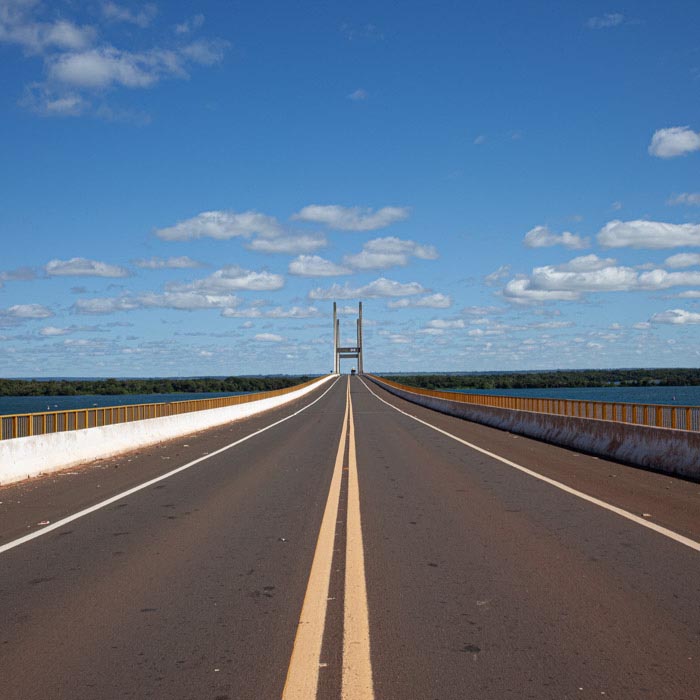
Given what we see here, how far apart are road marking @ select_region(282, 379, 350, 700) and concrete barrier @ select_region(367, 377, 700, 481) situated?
26.1 ft

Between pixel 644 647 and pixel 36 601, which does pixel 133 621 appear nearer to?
pixel 36 601

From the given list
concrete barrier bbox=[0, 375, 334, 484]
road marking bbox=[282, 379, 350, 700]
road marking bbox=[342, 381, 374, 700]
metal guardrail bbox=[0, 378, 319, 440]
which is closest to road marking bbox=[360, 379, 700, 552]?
road marking bbox=[342, 381, 374, 700]

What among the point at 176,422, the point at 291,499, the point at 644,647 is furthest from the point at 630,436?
the point at 176,422

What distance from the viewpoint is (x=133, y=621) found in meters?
5.60

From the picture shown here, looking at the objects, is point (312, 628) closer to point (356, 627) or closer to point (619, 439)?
point (356, 627)

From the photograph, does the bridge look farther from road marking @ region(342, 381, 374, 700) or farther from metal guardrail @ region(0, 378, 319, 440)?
metal guardrail @ region(0, 378, 319, 440)

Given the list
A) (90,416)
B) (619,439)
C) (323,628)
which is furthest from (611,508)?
(90,416)

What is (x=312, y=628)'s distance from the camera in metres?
5.37

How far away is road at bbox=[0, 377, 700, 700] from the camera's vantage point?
4492 millimetres

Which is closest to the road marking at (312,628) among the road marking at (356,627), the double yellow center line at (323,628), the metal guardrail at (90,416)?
the double yellow center line at (323,628)

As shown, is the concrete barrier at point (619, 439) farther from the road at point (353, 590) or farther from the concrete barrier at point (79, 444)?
the concrete barrier at point (79, 444)

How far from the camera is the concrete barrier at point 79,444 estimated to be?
1462 cm

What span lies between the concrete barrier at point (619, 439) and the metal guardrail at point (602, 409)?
39 cm

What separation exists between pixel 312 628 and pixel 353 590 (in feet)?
3.44
